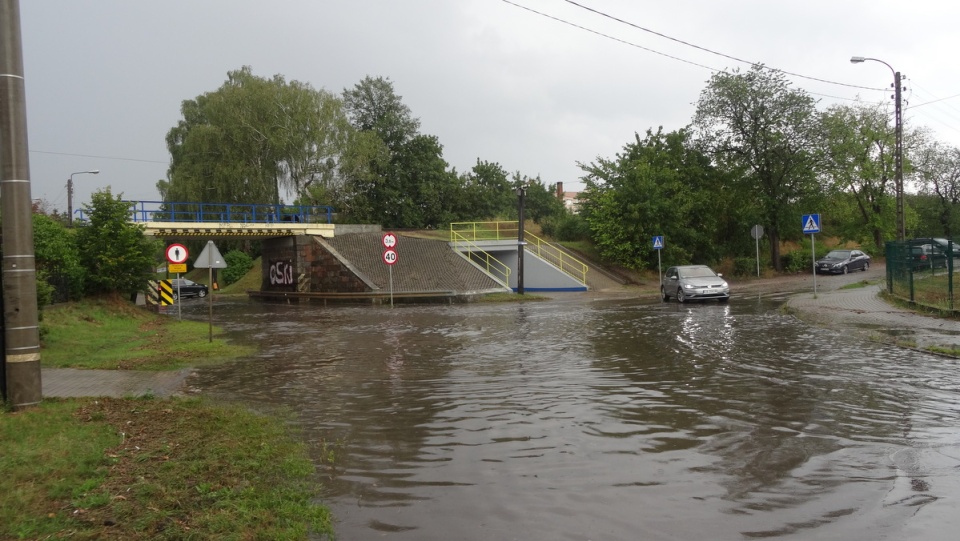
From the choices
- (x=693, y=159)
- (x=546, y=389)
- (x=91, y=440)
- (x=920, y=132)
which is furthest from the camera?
(x=920, y=132)

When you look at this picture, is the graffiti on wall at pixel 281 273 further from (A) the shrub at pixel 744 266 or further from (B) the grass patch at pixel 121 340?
(A) the shrub at pixel 744 266

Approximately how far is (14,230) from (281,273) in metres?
33.9

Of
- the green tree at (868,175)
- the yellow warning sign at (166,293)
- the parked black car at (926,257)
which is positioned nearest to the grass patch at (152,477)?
the yellow warning sign at (166,293)

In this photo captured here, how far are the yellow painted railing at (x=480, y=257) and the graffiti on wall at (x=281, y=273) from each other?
9.78 metres

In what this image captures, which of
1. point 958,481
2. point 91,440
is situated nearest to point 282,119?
point 91,440

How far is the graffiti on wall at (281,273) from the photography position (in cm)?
4088

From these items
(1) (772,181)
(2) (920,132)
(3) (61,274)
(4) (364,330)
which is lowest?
(4) (364,330)

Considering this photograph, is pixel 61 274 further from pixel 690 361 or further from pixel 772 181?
pixel 772 181

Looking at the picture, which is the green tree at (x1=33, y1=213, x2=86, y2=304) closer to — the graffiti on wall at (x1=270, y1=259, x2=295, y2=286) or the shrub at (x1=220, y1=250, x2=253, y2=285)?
the graffiti on wall at (x1=270, y1=259, x2=295, y2=286)

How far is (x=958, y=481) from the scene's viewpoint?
5.59m

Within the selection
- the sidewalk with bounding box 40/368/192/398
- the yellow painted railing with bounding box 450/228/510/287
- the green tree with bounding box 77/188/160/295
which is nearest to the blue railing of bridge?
the green tree with bounding box 77/188/160/295

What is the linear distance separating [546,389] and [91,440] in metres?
5.90

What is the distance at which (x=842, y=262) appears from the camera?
43.6m

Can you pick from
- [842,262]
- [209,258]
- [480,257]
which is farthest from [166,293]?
[842,262]
